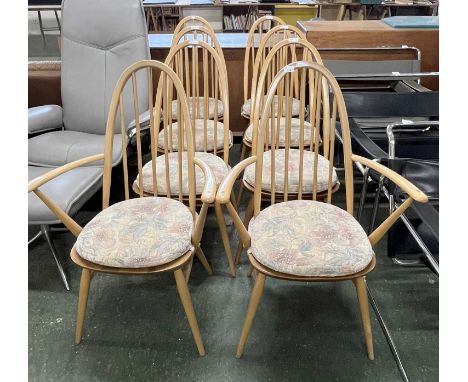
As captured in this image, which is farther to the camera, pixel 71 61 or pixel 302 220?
pixel 71 61

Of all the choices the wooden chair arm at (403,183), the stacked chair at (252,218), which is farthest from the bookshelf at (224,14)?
the wooden chair arm at (403,183)

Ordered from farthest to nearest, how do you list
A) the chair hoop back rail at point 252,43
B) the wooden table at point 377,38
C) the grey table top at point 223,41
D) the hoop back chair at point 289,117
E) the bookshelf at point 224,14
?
the bookshelf at point 224,14 < the grey table top at point 223,41 < the wooden table at point 377,38 < the chair hoop back rail at point 252,43 < the hoop back chair at point 289,117

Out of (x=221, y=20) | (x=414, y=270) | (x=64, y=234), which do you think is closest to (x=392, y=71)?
(x=414, y=270)

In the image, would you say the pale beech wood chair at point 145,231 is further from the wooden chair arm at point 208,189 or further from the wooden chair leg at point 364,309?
the wooden chair leg at point 364,309

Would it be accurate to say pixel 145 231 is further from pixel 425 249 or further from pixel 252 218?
pixel 425 249

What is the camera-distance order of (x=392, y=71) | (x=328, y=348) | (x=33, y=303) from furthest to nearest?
(x=392, y=71), (x=33, y=303), (x=328, y=348)

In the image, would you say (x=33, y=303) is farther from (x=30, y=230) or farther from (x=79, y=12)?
(x=79, y=12)

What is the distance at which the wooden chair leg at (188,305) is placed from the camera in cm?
121

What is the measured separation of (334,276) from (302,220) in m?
0.22

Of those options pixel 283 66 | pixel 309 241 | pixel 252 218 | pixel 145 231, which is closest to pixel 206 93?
pixel 283 66

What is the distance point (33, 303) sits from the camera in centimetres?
154

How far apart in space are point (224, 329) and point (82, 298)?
0.49 m

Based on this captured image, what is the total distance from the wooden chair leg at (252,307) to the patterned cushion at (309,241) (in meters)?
0.09

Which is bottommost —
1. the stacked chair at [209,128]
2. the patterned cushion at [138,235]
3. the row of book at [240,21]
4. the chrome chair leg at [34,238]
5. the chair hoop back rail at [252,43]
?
the chrome chair leg at [34,238]
